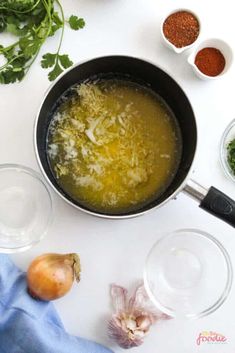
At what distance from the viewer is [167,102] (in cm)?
160

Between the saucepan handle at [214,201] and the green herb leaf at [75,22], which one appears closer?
the saucepan handle at [214,201]

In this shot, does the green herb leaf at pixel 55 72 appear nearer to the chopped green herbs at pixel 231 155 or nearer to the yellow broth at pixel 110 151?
the yellow broth at pixel 110 151

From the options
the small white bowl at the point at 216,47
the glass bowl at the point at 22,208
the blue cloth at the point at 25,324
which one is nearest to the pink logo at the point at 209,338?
the blue cloth at the point at 25,324

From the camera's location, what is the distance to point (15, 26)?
1.59 meters

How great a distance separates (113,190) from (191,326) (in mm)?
359

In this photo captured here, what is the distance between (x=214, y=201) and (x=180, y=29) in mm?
414

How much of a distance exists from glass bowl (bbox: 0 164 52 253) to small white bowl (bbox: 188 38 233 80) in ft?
1.41

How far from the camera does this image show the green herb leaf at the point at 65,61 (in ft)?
5.14

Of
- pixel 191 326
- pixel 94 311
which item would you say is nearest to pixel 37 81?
pixel 94 311

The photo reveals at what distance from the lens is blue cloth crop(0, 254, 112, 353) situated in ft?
5.00

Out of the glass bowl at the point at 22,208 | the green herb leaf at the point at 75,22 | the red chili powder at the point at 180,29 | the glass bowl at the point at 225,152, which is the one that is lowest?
the glass bowl at the point at 22,208

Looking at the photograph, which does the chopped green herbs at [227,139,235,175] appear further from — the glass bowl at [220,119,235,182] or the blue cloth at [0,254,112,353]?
the blue cloth at [0,254,112,353]

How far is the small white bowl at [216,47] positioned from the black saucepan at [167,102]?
0.27 feet

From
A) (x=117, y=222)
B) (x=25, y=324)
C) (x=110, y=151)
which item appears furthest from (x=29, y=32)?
(x=25, y=324)
